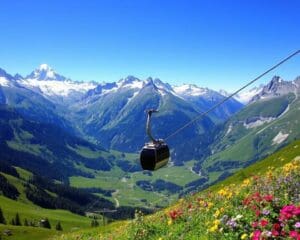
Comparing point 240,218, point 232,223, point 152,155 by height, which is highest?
point 152,155

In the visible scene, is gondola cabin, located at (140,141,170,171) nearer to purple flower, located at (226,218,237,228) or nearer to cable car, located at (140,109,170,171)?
cable car, located at (140,109,170,171)

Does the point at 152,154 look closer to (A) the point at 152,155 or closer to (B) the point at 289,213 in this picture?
(A) the point at 152,155

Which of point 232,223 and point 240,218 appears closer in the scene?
point 232,223

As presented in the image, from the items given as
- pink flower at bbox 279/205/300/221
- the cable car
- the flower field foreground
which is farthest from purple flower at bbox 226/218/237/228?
the cable car

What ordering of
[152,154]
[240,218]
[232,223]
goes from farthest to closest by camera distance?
[152,154] < [240,218] < [232,223]

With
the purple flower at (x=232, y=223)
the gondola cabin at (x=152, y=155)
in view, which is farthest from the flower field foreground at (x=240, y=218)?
the gondola cabin at (x=152, y=155)

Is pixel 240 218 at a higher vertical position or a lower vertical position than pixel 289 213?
higher

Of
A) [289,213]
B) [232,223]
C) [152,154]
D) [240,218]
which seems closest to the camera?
[289,213]

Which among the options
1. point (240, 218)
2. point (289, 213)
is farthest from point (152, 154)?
point (289, 213)

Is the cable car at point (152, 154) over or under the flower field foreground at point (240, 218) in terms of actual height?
over

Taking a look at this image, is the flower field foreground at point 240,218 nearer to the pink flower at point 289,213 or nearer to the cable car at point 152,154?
the pink flower at point 289,213

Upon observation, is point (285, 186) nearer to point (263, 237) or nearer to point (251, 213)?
point (251, 213)

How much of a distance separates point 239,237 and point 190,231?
309 cm

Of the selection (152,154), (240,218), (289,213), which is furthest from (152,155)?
(289,213)
